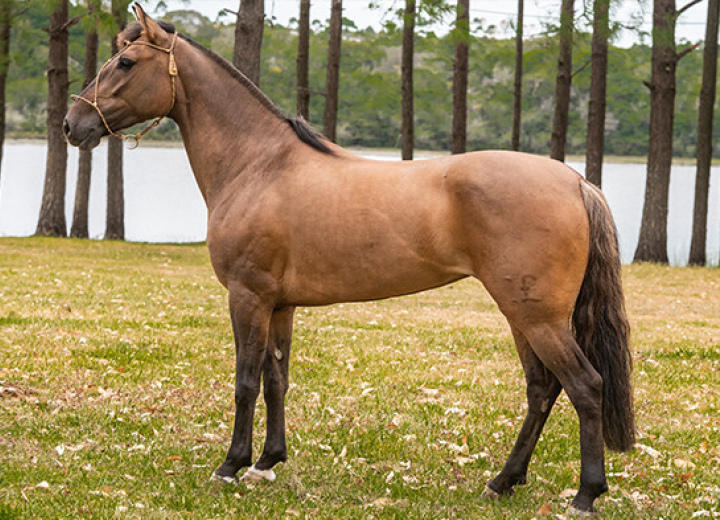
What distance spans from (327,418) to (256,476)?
1422 millimetres

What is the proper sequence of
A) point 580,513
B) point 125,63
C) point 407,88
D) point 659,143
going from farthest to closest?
point 407,88 → point 659,143 → point 125,63 → point 580,513

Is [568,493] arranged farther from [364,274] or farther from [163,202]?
[163,202]

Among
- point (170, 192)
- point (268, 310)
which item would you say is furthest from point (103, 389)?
point (170, 192)

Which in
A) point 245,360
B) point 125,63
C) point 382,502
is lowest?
point 382,502

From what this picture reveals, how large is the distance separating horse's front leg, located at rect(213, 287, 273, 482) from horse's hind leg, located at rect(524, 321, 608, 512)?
1562 mm

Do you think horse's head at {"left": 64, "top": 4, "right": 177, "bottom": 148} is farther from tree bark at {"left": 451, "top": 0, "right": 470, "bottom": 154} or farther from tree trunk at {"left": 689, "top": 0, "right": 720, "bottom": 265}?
tree trunk at {"left": 689, "top": 0, "right": 720, "bottom": 265}

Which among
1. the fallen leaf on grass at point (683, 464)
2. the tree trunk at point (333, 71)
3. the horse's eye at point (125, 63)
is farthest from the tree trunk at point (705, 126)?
the horse's eye at point (125, 63)

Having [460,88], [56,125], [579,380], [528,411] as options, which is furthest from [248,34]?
[579,380]

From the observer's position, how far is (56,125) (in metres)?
21.6

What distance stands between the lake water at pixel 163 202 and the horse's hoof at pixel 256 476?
19501 millimetres

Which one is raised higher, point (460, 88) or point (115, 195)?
point (460, 88)

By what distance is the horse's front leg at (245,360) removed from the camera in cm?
513

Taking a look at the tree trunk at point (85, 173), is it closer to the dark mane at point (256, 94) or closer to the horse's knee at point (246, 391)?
the dark mane at point (256, 94)

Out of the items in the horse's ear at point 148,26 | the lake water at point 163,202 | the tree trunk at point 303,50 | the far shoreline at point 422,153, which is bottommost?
the lake water at point 163,202
